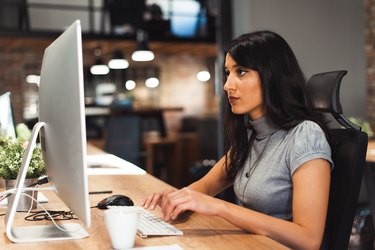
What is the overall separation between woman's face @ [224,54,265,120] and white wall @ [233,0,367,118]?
272cm

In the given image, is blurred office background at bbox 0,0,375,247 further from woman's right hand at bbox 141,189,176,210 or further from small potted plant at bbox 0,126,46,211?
woman's right hand at bbox 141,189,176,210

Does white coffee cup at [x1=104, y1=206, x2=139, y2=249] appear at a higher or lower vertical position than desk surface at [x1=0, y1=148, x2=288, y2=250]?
higher

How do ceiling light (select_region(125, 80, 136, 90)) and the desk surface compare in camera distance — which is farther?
ceiling light (select_region(125, 80, 136, 90))

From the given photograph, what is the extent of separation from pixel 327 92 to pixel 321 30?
2921 millimetres

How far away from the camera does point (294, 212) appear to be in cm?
133

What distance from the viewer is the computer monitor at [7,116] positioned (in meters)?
2.33

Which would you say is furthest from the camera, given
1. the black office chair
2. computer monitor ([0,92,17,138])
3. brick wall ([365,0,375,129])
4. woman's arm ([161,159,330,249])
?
brick wall ([365,0,375,129])

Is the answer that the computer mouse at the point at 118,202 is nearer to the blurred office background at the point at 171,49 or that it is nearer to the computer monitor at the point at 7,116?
the computer monitor at the point at 7,116

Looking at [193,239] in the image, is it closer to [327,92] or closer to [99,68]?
[327,92]

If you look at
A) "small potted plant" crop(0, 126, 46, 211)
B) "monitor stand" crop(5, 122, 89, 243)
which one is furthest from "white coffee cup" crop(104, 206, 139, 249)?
"small potted plant" crop(0, 126, 46, 211)

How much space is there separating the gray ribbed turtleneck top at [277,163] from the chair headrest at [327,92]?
27 cm

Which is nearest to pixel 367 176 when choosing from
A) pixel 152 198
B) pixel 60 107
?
pixel 152 198

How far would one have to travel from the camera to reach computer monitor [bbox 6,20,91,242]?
1.00 meters

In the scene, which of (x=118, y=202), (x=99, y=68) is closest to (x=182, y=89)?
(x=99, y=68)
